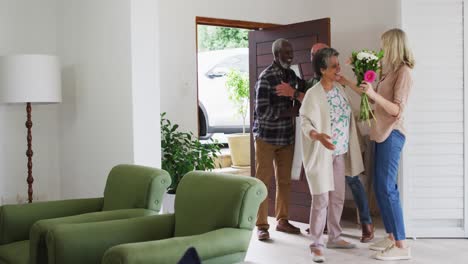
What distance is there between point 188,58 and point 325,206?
7.40ft

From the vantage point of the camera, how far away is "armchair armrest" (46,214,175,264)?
2.74 meters

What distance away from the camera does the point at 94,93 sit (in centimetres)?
450

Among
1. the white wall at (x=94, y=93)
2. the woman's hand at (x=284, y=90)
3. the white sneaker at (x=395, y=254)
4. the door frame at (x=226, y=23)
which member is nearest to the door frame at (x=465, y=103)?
the white sneaker at (x=395, y=254)

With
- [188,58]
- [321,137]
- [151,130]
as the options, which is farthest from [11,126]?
[321,137]

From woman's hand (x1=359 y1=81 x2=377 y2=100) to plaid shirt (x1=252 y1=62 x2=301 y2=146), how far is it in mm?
991

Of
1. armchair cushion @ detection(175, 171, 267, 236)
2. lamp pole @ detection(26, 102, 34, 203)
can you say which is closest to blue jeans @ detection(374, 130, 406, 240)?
armchair cushion @ detection(175, 171, 267, 236)

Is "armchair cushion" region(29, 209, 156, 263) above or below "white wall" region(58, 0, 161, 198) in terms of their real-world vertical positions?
below

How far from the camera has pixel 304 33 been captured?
5422mm

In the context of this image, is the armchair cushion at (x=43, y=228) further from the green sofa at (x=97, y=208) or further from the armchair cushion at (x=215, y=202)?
the armchair cushion at (x=215, y=202)

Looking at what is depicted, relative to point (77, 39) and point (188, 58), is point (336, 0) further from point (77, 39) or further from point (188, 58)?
point (77, 39)

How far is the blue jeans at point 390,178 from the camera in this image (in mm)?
4172

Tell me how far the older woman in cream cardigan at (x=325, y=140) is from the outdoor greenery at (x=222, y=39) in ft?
21.8

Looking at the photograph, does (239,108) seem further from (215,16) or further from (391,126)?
(391,126)

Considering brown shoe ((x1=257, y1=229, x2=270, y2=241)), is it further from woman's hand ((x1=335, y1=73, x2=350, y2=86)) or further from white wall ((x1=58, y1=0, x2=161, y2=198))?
woman's hand ((x1=335, y1=73, x2=350, y2=86))
